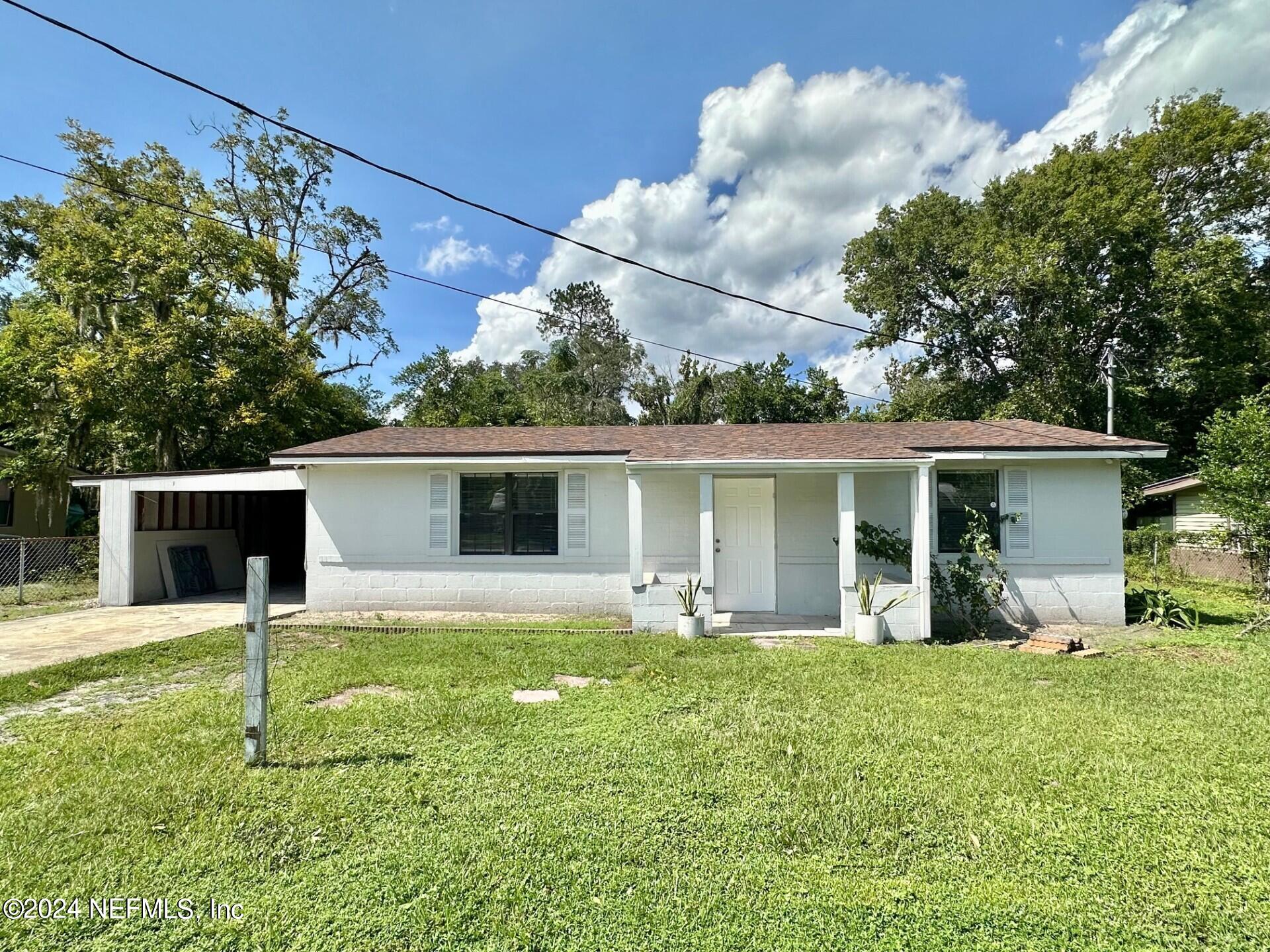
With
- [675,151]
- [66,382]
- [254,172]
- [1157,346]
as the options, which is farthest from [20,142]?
[1157,346]

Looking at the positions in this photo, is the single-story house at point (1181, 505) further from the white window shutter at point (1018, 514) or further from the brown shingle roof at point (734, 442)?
the white window shutter at point (1018, 514)

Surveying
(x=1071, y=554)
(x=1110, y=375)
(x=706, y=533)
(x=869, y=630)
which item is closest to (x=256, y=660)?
(x=706, y=533)

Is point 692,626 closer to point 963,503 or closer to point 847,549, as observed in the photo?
point 847,549

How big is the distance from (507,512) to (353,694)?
4.47 meters

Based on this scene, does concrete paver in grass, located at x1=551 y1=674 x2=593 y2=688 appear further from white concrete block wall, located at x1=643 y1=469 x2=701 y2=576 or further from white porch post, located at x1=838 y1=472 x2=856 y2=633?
white porch post, located at x1=838 y1=472 x2=856 y2=633

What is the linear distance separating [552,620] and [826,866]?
254 inches

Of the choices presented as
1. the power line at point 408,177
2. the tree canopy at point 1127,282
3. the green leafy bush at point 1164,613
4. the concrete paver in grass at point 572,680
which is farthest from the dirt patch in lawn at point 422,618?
the tree canopy at point 1127,282

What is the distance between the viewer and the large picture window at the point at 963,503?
29.1 ft

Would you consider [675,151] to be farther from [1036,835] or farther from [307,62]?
[1036,835]

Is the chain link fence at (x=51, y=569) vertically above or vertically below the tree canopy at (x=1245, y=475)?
below

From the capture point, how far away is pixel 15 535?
51.6 feet

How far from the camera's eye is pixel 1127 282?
62.1ft

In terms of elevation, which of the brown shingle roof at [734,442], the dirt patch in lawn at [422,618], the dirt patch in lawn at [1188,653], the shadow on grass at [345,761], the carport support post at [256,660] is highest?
the brown shingle roof at [734,442]

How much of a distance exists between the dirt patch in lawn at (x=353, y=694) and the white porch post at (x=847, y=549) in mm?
5765
